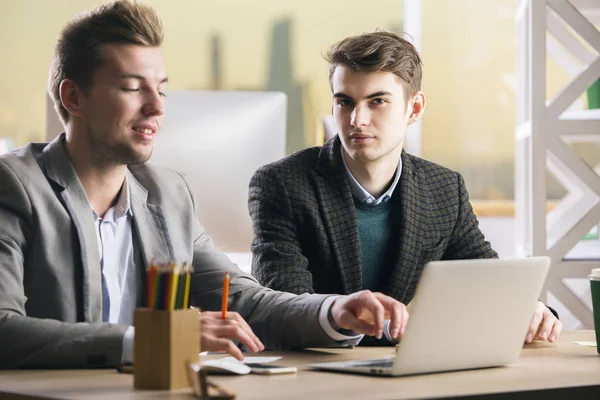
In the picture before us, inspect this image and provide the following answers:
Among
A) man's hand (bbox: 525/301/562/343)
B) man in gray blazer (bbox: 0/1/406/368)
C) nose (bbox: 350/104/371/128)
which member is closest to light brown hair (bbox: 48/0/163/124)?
man in gray blazer (bbox: 0/1/406/368)

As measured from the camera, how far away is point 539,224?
9.39ft

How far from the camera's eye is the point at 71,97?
179 cm

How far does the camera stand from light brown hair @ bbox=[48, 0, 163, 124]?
175 centimetres

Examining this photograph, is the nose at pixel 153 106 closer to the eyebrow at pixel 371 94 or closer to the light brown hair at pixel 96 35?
the light brown hair at pixel 96 35

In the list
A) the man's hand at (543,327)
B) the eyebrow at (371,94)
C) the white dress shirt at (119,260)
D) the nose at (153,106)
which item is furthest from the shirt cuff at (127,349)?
the eyebrow at (371,94)

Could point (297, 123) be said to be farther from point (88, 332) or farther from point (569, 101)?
point (88, 332)

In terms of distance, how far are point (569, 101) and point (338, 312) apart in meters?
1.56

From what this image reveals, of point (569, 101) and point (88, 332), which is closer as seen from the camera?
point (88, 332)

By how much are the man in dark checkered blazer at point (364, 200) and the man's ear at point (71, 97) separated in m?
0.58

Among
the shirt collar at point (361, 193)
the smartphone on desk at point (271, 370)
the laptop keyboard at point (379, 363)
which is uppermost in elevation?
the shirt collar at point (361, 193)

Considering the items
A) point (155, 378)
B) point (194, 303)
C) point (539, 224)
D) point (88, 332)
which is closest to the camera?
point (155, 378)

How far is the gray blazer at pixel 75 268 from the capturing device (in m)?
1.43

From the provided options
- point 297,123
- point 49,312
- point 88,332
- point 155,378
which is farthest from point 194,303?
point 297,123

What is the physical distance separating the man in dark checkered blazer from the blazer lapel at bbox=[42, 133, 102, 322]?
20.7 inches
